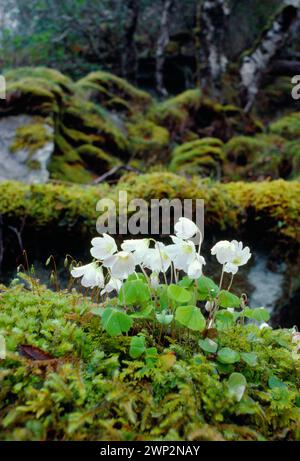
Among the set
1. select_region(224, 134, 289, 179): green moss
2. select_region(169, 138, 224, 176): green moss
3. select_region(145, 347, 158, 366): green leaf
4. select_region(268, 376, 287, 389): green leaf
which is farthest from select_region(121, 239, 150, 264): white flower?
select_region(224, 134, 289, 179): green moss

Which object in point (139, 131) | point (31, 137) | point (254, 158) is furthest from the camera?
point (139, 131)

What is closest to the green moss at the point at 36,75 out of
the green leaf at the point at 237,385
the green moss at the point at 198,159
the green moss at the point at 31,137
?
the green moss at the point at 31,137

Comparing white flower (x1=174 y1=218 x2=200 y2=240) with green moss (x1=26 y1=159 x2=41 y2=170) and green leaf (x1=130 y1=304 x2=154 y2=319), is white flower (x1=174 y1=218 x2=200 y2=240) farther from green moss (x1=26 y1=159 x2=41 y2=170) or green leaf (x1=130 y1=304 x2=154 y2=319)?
green moss (x1=26 y1=159 x2=41 y2=170)

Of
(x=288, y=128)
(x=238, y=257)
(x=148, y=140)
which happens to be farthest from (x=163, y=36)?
(x=238, y=257)

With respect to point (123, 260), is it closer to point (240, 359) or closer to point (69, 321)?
point (69, 321)

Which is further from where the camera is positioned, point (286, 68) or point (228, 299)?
point (286, 68)

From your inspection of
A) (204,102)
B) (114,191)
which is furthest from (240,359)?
(204,102)

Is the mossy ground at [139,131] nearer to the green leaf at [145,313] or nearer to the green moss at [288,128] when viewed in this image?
the green moss at [288,128]

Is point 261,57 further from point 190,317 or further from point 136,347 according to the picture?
point 136,347
